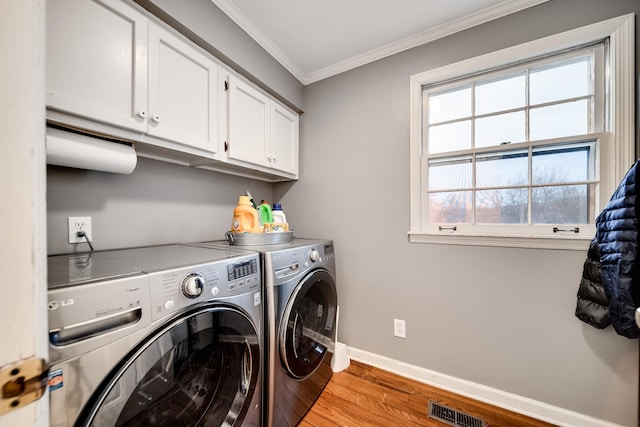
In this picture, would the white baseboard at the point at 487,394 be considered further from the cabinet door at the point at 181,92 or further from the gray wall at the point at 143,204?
the cabinet door at the point at 181,92

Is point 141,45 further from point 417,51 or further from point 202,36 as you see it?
point 417,51

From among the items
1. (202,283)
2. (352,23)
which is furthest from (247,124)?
(202,283)

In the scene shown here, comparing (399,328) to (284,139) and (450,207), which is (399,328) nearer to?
(450,207)

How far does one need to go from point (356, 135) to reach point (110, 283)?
1.73 m

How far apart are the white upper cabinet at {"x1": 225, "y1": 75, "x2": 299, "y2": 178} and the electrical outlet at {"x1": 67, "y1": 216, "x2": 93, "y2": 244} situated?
2.51 ft

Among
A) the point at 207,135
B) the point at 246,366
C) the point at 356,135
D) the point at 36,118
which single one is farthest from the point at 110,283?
the point at 356,135

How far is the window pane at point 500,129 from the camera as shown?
1.50m

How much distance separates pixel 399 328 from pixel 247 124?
5.83 feet

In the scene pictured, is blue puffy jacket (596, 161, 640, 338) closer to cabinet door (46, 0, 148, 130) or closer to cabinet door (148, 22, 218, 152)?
cabinet door (148, 22, 218, 152)

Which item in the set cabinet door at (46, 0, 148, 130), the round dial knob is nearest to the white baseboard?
the round dial knob

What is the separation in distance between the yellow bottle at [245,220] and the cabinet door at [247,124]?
33 centimetres

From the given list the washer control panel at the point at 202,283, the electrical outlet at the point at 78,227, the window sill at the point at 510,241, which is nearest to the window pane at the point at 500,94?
the window sill at the point at 510,241

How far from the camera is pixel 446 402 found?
4.86 feet

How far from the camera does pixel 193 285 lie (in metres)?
0.81
